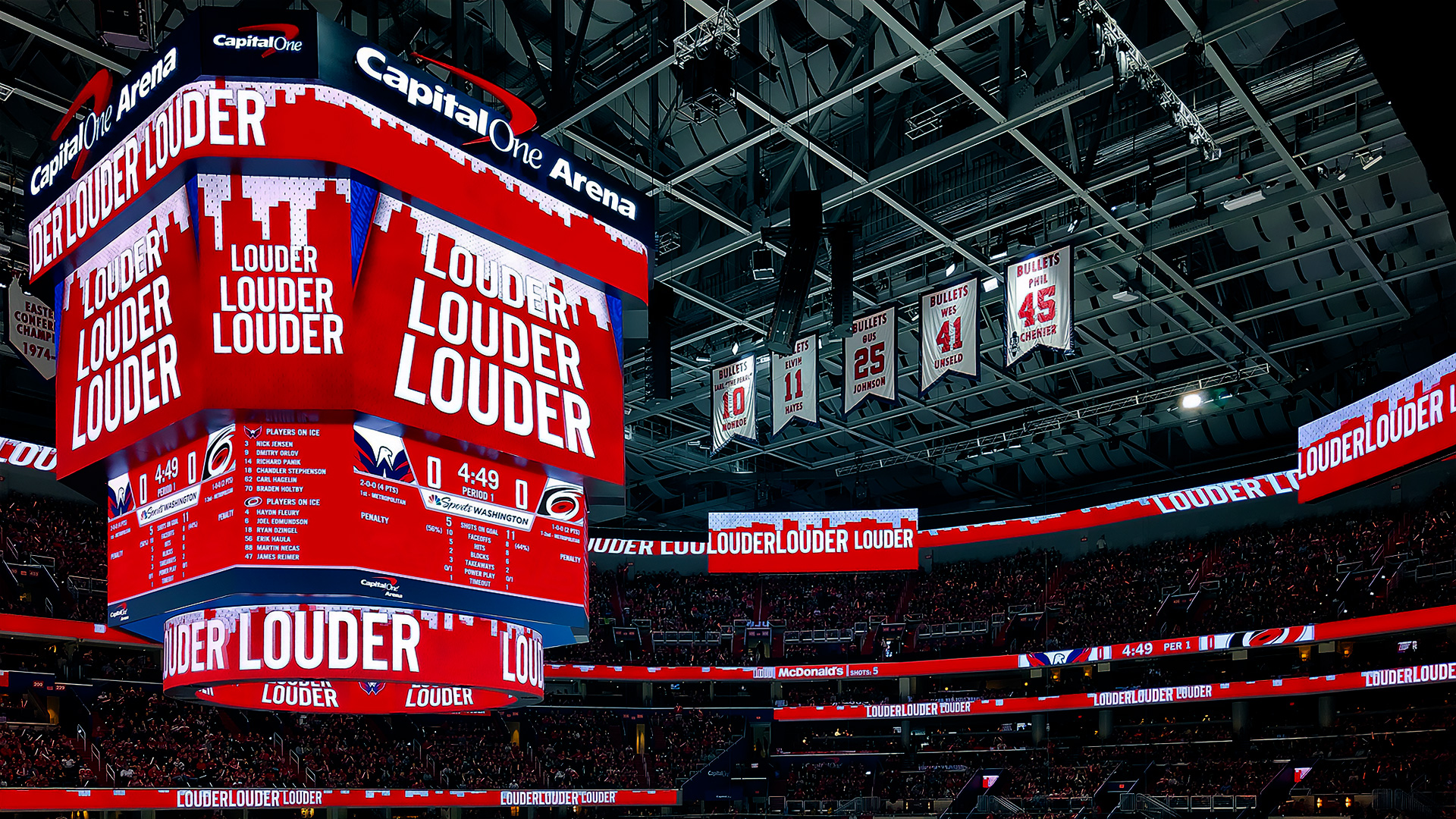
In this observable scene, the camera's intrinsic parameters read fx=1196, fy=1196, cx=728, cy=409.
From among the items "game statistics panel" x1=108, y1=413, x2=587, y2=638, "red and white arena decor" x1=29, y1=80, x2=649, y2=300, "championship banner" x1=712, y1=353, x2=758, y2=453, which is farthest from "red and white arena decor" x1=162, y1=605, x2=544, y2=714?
"championship banner" x1=712, y1=353, x2=758, y2=453

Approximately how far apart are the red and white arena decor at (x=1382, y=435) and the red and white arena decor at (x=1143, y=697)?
319 inches

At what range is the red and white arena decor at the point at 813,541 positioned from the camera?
3925cm

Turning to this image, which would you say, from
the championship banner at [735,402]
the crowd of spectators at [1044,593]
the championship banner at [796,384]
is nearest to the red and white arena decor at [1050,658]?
the crowd of spectators at [1044,593]

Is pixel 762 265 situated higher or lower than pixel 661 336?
higher

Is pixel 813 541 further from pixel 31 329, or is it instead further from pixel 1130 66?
pixel 31 329

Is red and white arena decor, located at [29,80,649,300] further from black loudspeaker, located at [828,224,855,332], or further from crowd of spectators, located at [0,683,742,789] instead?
crowd of spectators, located at [0,683,742,789]

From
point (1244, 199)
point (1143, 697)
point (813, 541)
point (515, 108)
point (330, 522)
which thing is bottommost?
point (1143, 697)

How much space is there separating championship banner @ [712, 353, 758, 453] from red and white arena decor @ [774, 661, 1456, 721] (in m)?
18.9

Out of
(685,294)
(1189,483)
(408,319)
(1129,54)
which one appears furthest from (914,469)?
(408,319)

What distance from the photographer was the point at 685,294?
25625 mm

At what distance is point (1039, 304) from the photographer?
822 inches

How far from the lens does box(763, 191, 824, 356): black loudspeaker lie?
18.4 metres

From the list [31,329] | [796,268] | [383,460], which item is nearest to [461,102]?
[383,460]

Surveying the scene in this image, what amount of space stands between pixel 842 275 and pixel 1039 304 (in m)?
3.69
